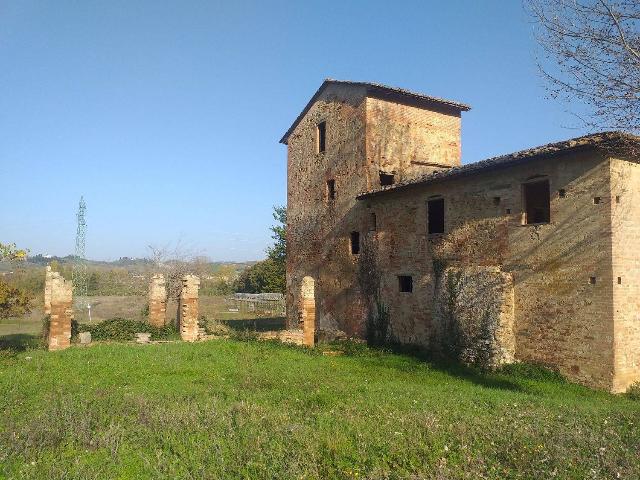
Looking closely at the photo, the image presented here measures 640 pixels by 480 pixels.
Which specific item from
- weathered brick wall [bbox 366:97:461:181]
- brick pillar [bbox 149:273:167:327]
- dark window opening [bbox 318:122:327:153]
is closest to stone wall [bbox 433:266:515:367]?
weathered brick wall [bbox 366:97:461:181]

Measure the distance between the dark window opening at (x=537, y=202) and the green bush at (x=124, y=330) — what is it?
39.1ft

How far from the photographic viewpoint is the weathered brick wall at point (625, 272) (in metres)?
9.99

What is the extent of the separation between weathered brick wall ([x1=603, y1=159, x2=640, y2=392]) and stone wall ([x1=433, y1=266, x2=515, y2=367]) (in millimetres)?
2409

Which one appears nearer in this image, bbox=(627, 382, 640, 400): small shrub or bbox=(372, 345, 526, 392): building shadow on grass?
bbox=(627, 382, 640, 400): small shrub

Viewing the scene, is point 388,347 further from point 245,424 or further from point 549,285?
point 245,424

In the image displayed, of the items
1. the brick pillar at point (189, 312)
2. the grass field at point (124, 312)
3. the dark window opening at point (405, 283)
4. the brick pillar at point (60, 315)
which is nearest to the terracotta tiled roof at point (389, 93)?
the dark window opening at point (405, 283)

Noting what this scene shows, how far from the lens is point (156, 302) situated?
59.8 ft

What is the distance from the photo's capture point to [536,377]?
11.0 m

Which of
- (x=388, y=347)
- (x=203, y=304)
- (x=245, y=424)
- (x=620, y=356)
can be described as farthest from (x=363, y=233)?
(x=203, y=304)

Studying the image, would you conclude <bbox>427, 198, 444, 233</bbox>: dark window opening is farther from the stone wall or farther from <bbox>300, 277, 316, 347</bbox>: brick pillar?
<bbox>300, 277, 316, 347</bbox>: brick pillar

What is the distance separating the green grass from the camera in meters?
5.10

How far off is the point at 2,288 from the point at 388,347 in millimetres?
13434

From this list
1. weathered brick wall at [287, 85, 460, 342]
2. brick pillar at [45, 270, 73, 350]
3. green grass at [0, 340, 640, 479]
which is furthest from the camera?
weathered brick wall at [287, 85, 460, 342]

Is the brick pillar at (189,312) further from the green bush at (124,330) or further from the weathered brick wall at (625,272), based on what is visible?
the weathered brick wall at (625,272)
